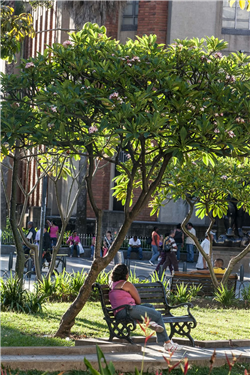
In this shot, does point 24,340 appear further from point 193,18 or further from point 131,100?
point 193,18

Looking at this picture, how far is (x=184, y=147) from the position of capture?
7520 mm

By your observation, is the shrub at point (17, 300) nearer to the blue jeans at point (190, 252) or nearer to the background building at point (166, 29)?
the blue jeans at point (190, 252)

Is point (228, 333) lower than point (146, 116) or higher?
lower

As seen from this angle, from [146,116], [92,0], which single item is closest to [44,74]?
[146,116]

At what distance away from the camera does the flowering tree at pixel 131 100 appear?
24.3ft

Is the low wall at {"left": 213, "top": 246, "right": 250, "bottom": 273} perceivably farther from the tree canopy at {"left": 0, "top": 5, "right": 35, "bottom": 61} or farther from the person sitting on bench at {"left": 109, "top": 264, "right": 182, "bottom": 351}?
the person sitting on bench at {"left": 109, "top": 264, "right": 182, "bottom": 351}

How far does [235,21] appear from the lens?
3319 cm

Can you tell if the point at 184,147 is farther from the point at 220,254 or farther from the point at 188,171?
the point at 220,254

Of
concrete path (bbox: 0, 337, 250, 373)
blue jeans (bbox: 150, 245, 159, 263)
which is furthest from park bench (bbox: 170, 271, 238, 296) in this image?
blue jeans (bbox: 150, 245, 159, 263)

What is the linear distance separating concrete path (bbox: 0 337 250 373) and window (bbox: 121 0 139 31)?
2846 centimetres

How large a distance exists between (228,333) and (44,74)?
517 cm

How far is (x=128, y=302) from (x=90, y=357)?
1.61 meters

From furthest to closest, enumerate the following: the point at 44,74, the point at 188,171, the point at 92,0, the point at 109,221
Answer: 1. the point at 109,221
2. the point at 92,0
3. the point at 188,171
4. the point at 44,74

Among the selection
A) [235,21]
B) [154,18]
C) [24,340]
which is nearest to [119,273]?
[24,340]
